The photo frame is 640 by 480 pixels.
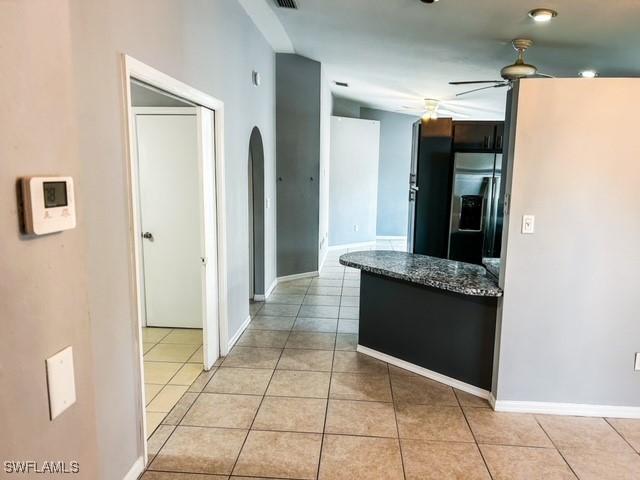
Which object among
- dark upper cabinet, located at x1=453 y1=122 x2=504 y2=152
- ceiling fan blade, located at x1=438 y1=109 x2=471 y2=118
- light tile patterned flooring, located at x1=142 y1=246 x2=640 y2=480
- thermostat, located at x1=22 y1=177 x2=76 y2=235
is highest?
ceiling fan blade, located at x1=438 y1=109 x2=471 y2=118

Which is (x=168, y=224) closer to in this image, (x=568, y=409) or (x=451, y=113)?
(x=568, y=409)

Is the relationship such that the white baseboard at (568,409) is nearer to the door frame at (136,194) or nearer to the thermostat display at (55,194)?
the door frame at (136,194)

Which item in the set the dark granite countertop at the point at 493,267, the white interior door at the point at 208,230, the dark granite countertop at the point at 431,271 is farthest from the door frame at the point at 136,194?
the dark granite countertop at the point at 493,267

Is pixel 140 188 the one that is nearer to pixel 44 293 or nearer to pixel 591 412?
pixel 44 293

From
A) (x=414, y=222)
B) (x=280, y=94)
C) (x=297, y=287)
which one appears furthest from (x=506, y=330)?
(x=280, y=94)

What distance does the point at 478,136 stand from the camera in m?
5.42

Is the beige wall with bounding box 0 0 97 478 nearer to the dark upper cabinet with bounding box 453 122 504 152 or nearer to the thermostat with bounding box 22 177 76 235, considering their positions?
the thermostat with bounding box 22 177 76 235

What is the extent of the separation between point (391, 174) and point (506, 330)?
7.34 meters

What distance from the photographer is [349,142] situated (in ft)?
27.9

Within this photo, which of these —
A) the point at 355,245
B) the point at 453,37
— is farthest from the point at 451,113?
the point at 453,37

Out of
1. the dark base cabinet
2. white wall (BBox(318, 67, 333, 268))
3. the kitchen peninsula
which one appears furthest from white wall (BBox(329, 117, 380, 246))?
the dark base cabinet

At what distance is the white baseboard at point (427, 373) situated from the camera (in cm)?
305

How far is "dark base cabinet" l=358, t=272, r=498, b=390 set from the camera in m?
2.99

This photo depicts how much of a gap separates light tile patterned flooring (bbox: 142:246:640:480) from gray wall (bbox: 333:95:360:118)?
6.34 m
